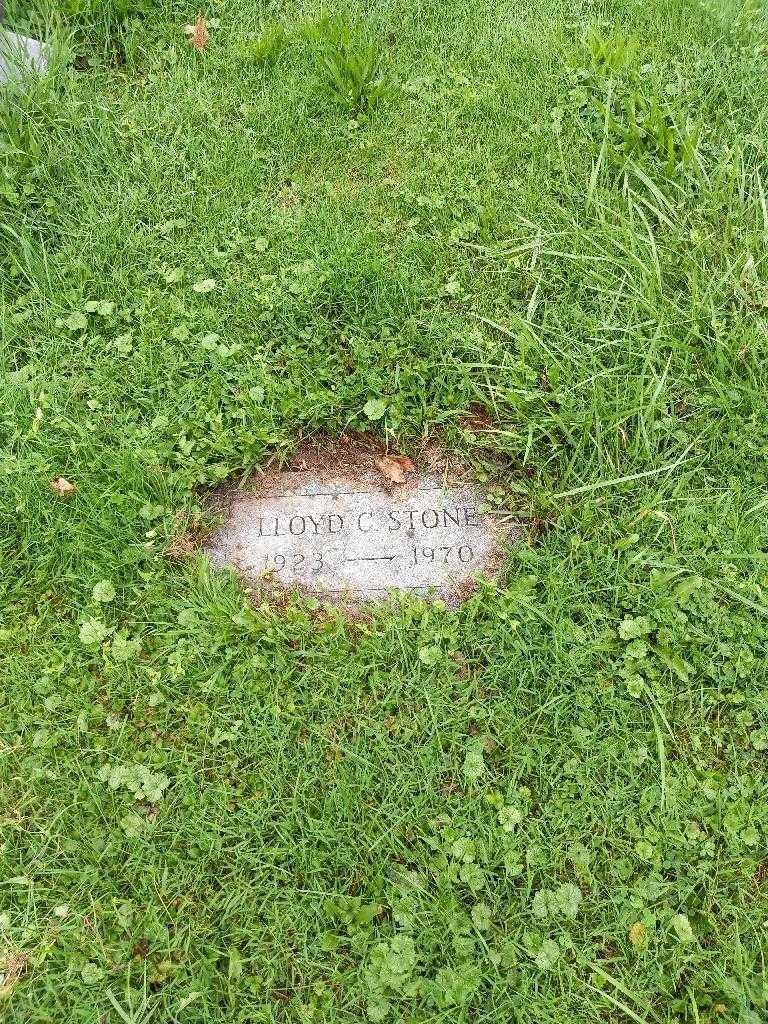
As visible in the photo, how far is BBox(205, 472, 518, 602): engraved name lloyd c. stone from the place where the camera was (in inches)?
103

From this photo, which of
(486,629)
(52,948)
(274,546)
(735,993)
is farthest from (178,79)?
(735,993)

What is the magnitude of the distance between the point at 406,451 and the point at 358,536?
0.37 meters

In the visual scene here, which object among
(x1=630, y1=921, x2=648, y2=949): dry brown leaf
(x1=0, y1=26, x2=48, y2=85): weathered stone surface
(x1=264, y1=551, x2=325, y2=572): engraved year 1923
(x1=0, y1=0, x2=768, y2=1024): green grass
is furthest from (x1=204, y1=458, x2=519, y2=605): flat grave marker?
(x1=0, y1=26, x2=48, y2=85): weathered stone surface

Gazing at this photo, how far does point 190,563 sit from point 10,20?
9.01 ft

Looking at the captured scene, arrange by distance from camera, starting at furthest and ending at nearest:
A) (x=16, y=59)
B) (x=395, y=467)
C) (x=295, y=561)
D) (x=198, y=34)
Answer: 1. (x=198, y=34)
2. (x=16, y=59)
3. (x=395, y=467)
4. (x=295, y=561)

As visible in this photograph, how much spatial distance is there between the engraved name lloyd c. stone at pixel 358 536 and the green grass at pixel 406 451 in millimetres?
126

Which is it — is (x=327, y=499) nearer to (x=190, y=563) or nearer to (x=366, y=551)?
(x=366, y=551)

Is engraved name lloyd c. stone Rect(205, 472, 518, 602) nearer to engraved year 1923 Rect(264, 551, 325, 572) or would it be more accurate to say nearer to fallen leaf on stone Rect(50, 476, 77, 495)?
A: engraved year 1923 Rect(264, 551, 325, 572)

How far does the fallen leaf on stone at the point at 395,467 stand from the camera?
278 centimetres

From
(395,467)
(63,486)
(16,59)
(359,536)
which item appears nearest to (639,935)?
(359,536)

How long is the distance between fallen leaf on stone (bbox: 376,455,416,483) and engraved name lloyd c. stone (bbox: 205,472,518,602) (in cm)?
4

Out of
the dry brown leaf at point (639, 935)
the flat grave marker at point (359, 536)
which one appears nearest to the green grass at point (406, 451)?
the dry brown leaf at point (639, 935)

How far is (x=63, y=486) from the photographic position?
2693 millimetres

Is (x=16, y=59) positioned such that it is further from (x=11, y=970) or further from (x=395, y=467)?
(x=11, y=970)
